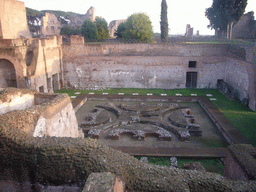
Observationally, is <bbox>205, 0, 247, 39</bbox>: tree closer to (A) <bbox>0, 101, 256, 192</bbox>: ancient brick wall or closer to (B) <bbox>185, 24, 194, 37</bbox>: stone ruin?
(B) <bbox>185, 24, 194, 37</bbox>: stone ruin

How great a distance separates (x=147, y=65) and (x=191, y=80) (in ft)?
13.0

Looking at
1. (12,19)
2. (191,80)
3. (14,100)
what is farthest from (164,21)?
(14,100)

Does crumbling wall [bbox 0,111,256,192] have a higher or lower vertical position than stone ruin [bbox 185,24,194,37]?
lower

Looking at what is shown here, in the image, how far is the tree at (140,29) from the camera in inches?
918

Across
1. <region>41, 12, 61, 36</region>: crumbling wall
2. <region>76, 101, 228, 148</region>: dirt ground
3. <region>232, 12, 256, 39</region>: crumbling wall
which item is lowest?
<region>76, 101, 228, 148</region>: dirt ground

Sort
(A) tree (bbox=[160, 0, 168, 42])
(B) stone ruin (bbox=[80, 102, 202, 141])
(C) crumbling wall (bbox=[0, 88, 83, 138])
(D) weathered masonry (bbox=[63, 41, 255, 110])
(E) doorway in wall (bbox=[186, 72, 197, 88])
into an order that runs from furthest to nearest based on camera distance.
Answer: (A) tree (bbox=[160, 0, 168, 42])
(E) doorway in wall (bbox=[186, 72, 197, 88])
(D) weathered masonry (bbox=[63, 41, 255, 110])
(B) stone ruin (bbox=[80, 102, 202, 141])
(C) crumbling wall (bbox=[0, 88, 83, 138])

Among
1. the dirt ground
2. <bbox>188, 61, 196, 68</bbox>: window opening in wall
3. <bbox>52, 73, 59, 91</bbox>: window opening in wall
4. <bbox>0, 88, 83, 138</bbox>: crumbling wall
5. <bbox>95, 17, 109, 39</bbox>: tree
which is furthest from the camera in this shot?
<bbox>95, 17, 109, 39</bbox>: tree

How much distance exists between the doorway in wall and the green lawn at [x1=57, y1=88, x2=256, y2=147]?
92cm

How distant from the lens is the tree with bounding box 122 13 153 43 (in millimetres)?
23323

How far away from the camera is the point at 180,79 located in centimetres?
1744

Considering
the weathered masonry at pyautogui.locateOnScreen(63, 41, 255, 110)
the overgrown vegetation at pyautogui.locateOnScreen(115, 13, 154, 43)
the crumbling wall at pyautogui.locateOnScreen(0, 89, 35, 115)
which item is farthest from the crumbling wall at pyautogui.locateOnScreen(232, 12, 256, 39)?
the crumbling wall at pyautogui.locateOnScreen(0, 89, 35, 115)

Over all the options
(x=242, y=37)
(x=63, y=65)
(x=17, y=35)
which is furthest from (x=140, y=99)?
(x=242, y=37)

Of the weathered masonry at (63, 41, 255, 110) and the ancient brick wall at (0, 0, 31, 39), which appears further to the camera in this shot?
the ancient brick wall at (0, 0, 31, 39)

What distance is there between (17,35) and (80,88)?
797 centimetres
